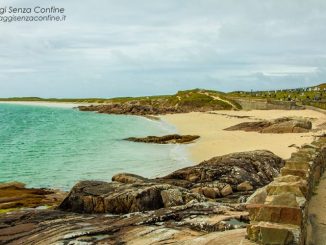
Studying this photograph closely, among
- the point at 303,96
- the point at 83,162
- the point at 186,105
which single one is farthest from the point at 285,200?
the point at 186,105

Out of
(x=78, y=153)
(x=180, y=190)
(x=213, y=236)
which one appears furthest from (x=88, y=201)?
(x=78, y=153)

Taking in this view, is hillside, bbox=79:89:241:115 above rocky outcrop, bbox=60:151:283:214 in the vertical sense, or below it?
above

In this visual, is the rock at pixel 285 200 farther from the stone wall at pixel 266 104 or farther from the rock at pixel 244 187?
the stone wall at pixel 266 104

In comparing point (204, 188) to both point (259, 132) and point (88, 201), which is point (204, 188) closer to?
point (88, 201)

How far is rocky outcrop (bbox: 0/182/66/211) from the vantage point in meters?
16.2

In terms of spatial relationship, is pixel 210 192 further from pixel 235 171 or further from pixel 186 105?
pixel 186 105

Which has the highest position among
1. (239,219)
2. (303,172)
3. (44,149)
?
(303,172)

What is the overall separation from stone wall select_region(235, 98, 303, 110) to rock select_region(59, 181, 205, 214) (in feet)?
182

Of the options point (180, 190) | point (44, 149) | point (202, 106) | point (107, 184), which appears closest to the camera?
point (180, 190)

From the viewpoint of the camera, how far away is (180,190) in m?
12.3

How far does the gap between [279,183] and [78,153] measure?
3017 centimetres

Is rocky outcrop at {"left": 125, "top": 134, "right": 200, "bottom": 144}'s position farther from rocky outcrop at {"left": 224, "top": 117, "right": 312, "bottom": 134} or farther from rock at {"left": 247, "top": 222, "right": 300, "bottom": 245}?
rock at {"left": 247, "top": 222, "right": 300, "bottom": 245}

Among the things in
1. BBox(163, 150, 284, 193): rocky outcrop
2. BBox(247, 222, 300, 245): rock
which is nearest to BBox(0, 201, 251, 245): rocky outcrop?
BBox(247, 222, 300, 245): rock

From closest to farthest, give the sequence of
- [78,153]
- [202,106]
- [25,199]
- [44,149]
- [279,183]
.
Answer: [279,183], [25,199], [78,153], [44,149], [202,106]
